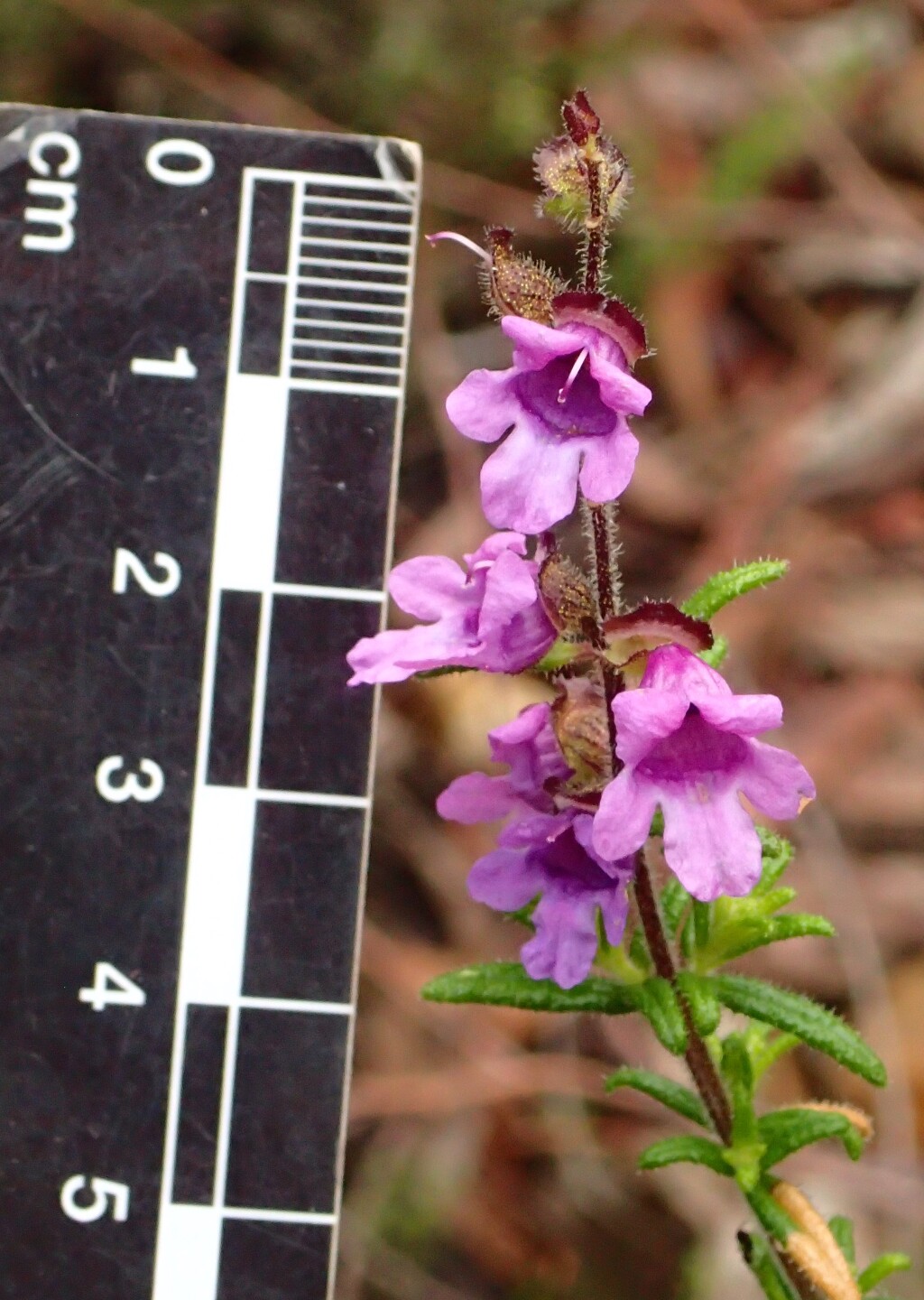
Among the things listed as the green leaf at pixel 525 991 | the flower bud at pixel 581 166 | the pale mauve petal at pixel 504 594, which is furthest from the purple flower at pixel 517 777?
the flower bud at pixel 581 166

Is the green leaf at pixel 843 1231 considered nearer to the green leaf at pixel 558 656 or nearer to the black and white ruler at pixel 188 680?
the black and white ruler at pixel 188 680

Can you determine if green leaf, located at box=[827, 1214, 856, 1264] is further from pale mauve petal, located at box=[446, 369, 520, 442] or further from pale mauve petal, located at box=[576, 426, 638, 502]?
pale mauve petal, located at box=[446, 369, 520, 442]

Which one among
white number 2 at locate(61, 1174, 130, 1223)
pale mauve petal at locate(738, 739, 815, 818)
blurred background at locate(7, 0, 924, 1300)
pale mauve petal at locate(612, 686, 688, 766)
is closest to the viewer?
pale mauve petal at locate(612, 686, 688, 766)

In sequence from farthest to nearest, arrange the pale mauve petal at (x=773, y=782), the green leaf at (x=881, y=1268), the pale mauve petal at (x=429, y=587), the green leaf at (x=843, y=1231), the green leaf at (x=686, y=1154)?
the green leaf at (x=843, y=1231), the green leaf at (x=881, y=1268), the green leaf at (x=686, y=1154), the pale mauve petal at (x=429, y=587), the pale mauve petal at (x=773, y=782)

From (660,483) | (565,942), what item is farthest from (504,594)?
(660,483)

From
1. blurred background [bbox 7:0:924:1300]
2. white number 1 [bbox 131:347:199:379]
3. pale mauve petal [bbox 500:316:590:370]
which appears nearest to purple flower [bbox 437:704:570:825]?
pale mauve petal [bbox 500:316:590:370]

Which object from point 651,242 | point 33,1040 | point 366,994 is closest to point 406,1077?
point 366,994
